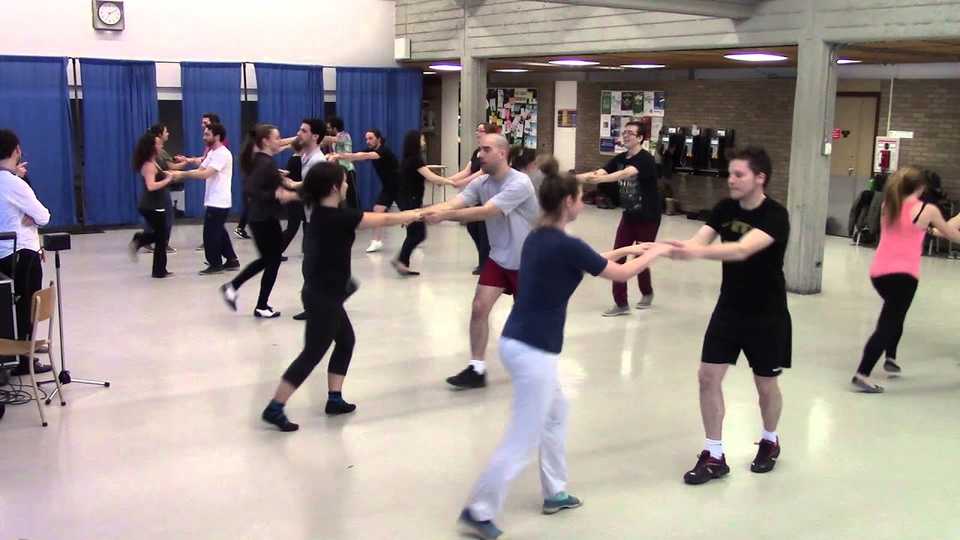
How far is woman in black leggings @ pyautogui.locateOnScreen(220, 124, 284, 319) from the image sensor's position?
7.21m

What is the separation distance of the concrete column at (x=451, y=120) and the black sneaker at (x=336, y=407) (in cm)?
1044

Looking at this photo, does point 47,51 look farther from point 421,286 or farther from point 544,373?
point 544,373

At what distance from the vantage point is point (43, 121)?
1216 centimetres

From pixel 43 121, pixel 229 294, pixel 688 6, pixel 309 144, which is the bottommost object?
pixel 229 294

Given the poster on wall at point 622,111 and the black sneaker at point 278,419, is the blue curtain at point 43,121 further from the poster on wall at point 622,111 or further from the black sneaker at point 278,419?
the poster on wall at point 622,111

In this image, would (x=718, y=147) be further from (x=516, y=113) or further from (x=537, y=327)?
(x=537, y=327)

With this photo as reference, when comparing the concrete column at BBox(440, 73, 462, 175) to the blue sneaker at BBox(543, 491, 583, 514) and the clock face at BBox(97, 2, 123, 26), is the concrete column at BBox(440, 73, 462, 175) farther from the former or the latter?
the blue sneaker at BBox(543, 491, 583, 514)

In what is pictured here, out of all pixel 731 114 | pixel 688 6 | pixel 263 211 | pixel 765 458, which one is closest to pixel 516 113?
pixel 731 114

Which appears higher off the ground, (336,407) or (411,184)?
(411,184)

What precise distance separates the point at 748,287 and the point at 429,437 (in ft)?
6.19

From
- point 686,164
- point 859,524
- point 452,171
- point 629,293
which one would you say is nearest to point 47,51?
point 452,171

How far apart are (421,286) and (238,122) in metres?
5.92

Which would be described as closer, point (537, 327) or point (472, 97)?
point (537, 327)

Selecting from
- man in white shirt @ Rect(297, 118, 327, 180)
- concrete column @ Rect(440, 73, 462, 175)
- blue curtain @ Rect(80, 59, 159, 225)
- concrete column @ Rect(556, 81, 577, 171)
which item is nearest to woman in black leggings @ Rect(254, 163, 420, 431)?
man in white shirt @ Rect(297, 118, 327, 180)
